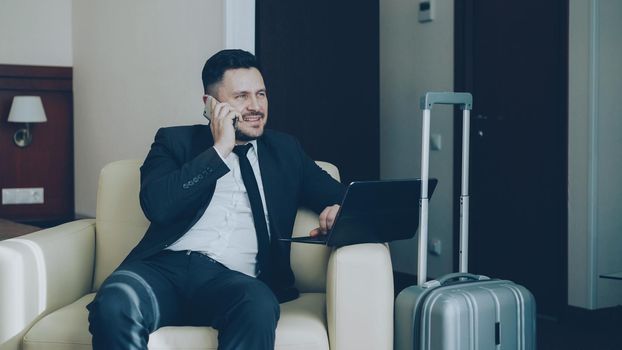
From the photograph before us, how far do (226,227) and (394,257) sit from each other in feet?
8.83

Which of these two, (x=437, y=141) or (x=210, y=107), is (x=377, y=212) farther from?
(x=437, y=141)

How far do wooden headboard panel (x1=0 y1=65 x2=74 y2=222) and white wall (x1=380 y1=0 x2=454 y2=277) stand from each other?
1910 mm

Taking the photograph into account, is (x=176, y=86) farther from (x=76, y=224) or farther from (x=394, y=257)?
(x=394, y=257)

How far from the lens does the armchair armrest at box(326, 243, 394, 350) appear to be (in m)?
2.00

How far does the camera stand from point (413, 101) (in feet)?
15.2

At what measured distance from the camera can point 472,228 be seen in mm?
4340

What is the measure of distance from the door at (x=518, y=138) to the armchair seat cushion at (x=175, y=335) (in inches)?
84.3

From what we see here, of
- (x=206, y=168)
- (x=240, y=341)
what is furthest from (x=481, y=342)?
(x=206, y=168)

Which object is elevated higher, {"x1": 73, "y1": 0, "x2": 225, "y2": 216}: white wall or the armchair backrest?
{"x1": 73, "y1": 0, "x2": 225, "y2": 216}: white wall

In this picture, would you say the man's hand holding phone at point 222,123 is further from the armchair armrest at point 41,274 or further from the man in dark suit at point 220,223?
the armchair armrest at point 41,274

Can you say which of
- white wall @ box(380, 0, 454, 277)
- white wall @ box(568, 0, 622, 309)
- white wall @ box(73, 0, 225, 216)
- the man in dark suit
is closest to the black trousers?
the man in dark suit

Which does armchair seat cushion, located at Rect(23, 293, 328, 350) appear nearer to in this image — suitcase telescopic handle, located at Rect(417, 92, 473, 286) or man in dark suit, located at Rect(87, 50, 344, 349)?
man in dark suit, located at Rect(87, 50, 344, 349)

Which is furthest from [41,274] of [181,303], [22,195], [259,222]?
[22,195]

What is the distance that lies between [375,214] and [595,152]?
193 centimetres
